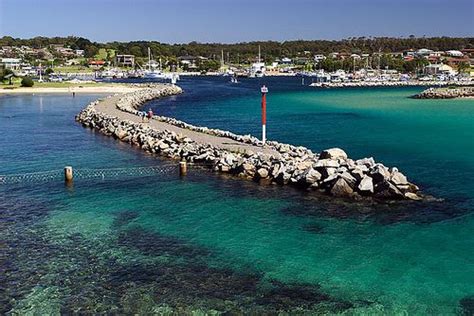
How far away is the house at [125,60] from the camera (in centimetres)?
17596

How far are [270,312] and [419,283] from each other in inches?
167

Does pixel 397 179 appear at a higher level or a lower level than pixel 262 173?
higher

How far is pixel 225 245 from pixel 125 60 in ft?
555

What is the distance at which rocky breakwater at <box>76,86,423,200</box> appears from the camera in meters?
21.5

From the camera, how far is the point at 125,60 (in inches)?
7028

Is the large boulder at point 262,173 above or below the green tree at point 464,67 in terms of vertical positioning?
below

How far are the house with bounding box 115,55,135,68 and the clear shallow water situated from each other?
151 metres

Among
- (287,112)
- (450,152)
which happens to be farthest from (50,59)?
(450,152)

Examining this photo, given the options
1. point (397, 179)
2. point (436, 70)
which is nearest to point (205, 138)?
point (397, 179)

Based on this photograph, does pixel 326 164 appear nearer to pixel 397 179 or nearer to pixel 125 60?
pixel 397 179

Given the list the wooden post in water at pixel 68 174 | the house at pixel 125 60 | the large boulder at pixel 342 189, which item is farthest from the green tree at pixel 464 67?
the wooden post in water at pixel 68 174

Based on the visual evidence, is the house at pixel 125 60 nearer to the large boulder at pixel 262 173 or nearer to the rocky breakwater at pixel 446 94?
the rocky breakwater at pixel 446 94

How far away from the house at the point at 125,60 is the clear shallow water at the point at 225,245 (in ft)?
494

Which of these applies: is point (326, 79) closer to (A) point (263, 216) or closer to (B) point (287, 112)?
(B) point (287, 112)
